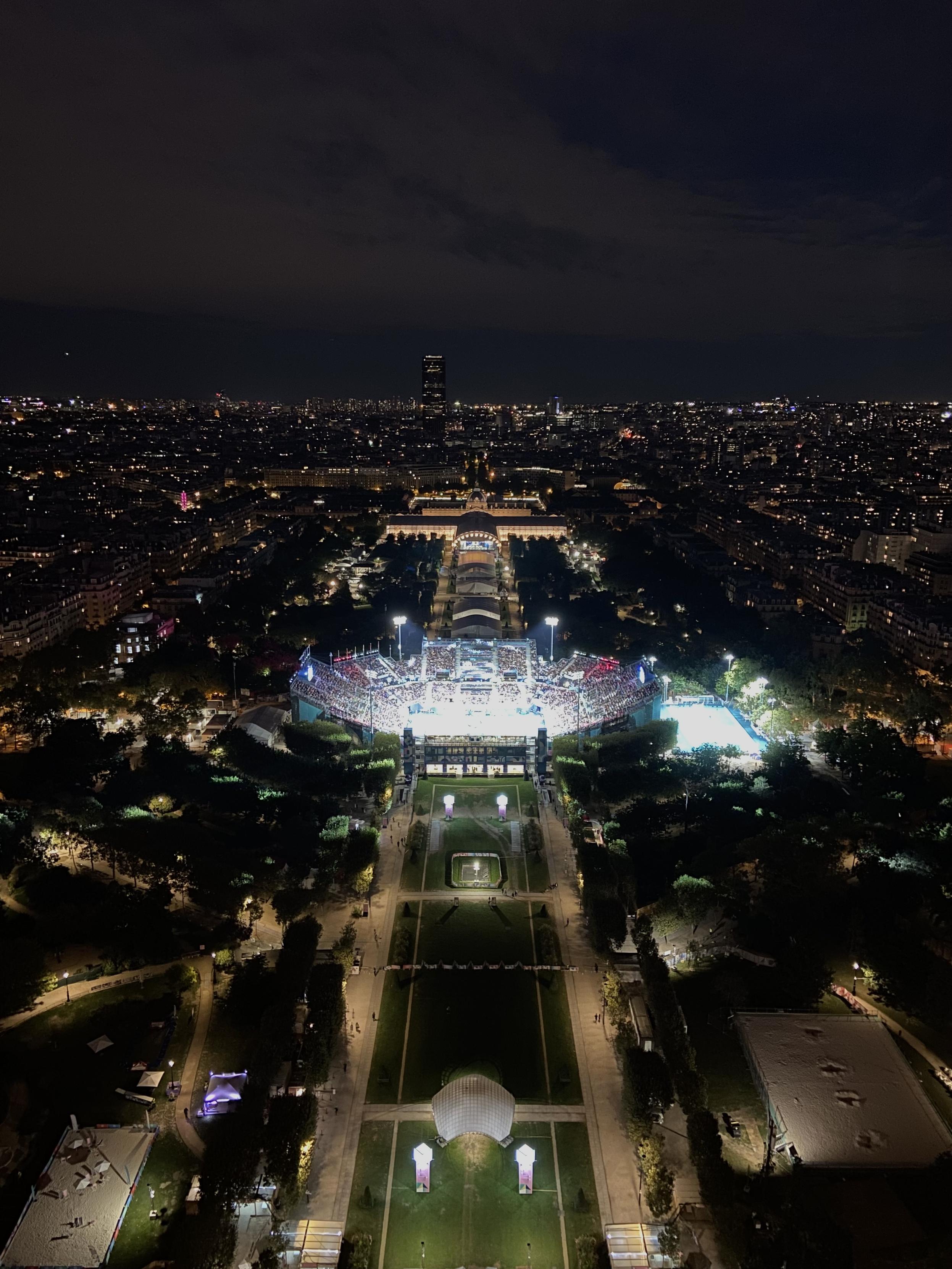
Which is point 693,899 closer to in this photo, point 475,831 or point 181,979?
point 475,831

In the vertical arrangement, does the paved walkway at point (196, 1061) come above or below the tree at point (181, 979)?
below

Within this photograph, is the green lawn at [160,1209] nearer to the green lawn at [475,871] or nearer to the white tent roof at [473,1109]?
the white tent roof at [473,1109]

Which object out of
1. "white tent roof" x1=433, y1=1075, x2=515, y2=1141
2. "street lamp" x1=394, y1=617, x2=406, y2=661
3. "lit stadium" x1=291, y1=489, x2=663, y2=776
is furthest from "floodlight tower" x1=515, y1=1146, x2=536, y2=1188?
"street lamp" x1=394, y1=617, x2=406, y2=661

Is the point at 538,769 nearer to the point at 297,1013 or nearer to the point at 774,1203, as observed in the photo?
the point at 297,1013

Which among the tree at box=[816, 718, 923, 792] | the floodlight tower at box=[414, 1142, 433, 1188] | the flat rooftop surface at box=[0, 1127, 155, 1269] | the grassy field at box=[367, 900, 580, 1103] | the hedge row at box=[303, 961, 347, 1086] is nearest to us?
the flat rooftop surface at box=[0, 1127, 155, 1269]

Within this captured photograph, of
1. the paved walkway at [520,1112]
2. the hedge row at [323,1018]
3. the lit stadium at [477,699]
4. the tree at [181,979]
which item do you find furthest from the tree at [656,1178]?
the lit stadium at [477,699]

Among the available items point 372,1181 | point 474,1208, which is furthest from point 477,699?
point 474,1208

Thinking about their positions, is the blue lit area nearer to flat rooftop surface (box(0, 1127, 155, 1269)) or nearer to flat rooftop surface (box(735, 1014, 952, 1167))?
flat rooftop surface (box(735, 1014, 952, 1167))

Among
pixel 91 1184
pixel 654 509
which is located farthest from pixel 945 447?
pixel 91 1184
